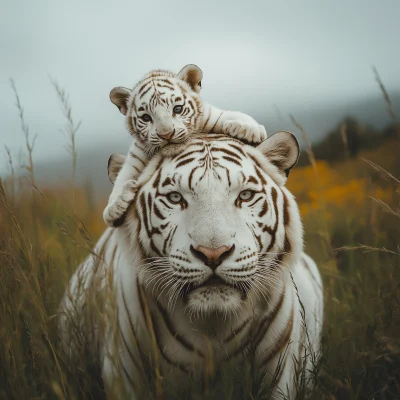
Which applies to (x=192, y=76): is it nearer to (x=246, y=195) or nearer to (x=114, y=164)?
(x=114, y=164)

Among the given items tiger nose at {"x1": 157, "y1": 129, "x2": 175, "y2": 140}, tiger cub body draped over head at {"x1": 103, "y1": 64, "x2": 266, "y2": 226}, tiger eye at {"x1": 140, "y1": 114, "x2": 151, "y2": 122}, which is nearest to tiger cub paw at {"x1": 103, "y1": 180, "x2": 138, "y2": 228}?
tiger cub body draped over head at {"x1": 103, "y1": 64, "x2": 266, "y2": 226}

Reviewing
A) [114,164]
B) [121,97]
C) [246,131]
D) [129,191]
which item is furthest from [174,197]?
[121,97]

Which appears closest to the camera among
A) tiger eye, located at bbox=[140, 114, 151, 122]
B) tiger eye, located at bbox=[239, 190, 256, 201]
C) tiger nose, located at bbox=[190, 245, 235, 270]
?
tiger nose, located at bbox=[190, 245, 235, 270]

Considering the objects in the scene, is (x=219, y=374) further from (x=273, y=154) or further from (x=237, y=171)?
(x=273, y=154)

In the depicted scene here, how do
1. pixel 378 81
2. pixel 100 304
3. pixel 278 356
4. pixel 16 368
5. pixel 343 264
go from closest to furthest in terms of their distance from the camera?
pixel 100 304, pixel 16 368, pixel 278 356, pixel 378 81, pixel 343 264

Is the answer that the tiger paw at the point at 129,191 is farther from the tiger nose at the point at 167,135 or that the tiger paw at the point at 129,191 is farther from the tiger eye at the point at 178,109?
the tiger eye at the point at 178,109

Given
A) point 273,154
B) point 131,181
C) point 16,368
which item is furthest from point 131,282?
point 273,154

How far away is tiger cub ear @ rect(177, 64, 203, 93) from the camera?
90.7 inches

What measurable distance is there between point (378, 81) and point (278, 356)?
1.29 meters

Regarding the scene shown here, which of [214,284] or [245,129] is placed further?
[245,129]

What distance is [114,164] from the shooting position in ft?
7.75

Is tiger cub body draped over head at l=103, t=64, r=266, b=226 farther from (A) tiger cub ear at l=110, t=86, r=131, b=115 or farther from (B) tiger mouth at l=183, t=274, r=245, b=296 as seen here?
(B) tiger mouth at l=183, t=274, r=245, b=296

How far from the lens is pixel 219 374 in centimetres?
186

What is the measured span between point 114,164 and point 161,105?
1.44ft
